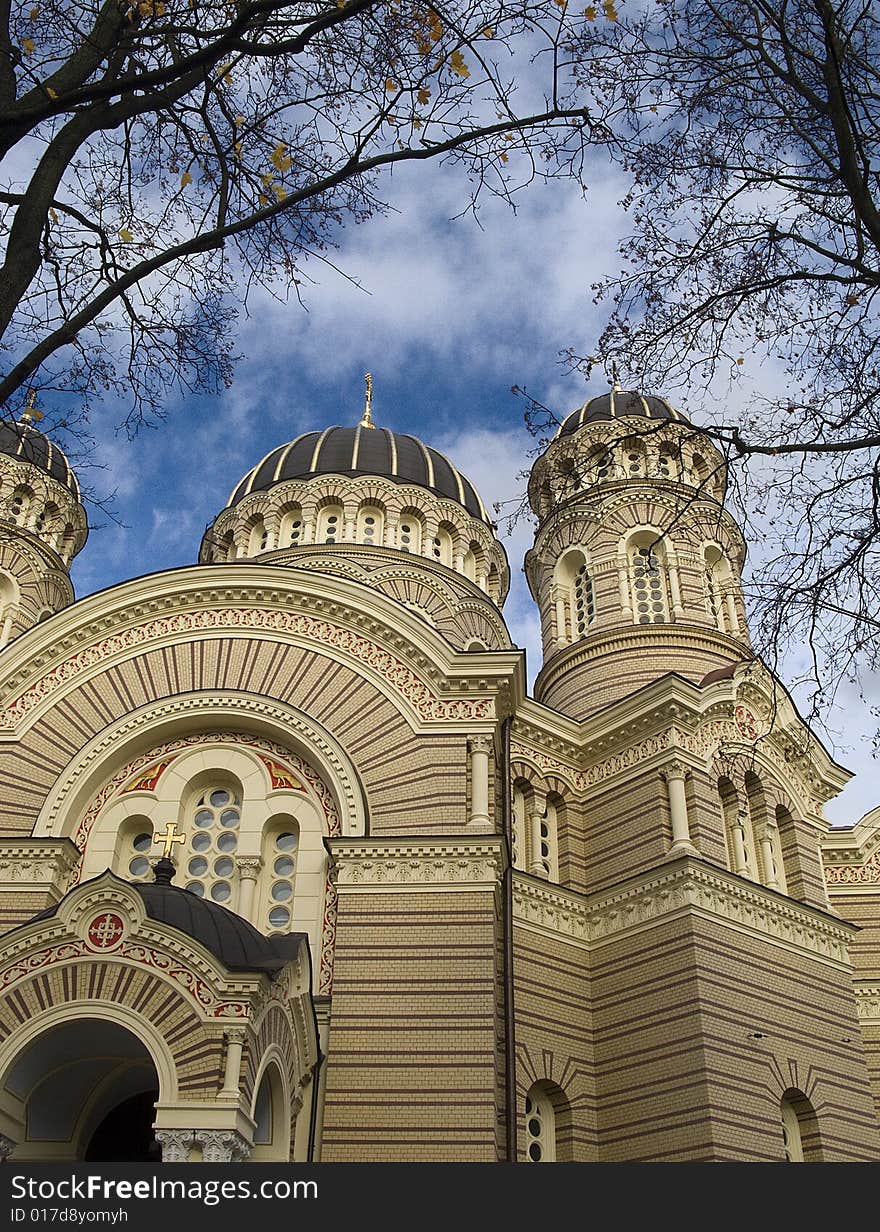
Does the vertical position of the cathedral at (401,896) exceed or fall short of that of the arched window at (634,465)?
it falls short

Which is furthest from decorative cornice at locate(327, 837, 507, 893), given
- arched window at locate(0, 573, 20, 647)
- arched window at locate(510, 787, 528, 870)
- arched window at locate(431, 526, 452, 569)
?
arched window at locate(0, 573, 20, 647)

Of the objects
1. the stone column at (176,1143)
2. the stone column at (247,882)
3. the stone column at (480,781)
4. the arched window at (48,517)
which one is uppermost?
the arched window at (48,517)

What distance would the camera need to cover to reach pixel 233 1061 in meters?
11.0

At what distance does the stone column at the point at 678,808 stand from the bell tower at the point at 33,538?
1509 cm

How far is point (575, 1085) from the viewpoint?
1614 cm

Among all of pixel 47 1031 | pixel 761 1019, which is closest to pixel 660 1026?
→ pixel 761 1019

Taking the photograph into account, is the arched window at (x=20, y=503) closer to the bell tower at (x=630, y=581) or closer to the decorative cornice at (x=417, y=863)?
the bell tower at (x=630, y=581)

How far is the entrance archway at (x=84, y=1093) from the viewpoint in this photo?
39.5 feet

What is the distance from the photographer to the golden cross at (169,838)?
594 inches

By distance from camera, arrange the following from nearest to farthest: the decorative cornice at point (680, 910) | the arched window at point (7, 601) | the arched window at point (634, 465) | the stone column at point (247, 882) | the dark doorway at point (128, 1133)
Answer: the dark doorway at point (128, 1133) < the stone column at point (247, 882) < the decorative cornice at point (680, 910) < the arched window at point (634, 465) < the arched window at point (7, 601)

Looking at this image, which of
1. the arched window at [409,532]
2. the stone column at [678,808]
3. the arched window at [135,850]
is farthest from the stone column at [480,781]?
the arched window at [409,532]

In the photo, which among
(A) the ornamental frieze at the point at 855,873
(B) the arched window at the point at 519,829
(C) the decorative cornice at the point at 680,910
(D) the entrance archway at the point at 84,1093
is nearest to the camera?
(D) the entrance archway at the point at 84,1093

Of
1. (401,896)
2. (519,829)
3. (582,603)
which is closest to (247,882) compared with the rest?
(401,896)

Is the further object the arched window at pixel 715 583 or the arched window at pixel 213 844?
the arched window at pixel 715 583
